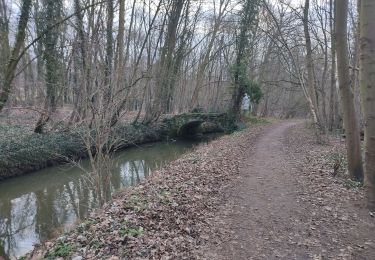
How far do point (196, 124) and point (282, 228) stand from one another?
22.2m

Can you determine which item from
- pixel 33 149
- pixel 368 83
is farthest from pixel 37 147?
pixel 368 83

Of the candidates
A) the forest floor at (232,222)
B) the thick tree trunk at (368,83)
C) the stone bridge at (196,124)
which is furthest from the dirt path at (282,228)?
the stone bridge at (196,124)

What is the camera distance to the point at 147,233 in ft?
18.4

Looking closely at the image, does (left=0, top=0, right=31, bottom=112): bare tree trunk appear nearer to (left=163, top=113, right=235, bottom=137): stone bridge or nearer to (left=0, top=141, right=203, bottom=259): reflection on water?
(left=0, top=141, right=203, bottom=259): reflection on water

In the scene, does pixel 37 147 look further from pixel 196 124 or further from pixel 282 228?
pixel 196 124

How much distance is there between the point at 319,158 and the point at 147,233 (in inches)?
331

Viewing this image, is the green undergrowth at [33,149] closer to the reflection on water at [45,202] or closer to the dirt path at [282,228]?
the reflection on water at [45,202]

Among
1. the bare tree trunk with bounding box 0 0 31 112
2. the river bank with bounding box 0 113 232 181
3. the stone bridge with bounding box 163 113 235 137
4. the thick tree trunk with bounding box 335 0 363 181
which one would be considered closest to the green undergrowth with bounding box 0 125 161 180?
the river bank with bounding box 0 113 232 181

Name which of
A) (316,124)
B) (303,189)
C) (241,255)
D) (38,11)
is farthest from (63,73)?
(241,255)

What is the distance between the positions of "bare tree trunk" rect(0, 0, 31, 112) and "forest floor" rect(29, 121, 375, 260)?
6446mm

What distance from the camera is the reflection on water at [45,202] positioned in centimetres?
877

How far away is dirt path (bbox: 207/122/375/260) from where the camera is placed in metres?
5.23

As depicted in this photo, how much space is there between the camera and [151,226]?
5.93 metres

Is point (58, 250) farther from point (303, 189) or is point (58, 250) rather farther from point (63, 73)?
point (63, 73)
